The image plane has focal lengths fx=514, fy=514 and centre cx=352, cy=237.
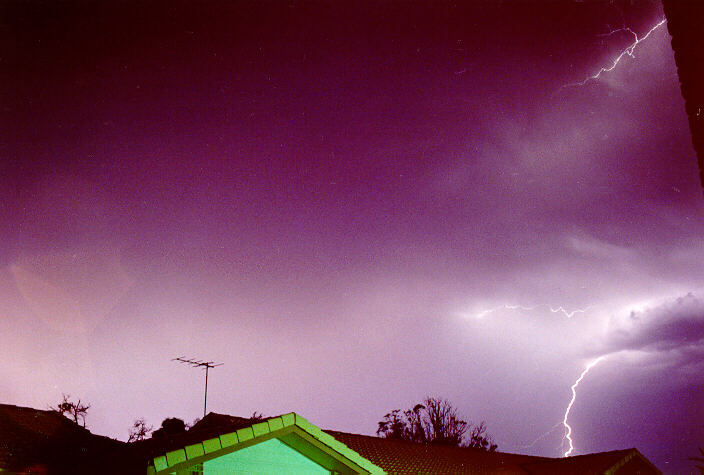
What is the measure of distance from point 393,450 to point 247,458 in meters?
9.98

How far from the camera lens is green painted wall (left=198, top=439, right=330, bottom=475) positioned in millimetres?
11040

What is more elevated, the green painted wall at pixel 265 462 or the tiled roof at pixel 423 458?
the tiled roof at pixel 423 458

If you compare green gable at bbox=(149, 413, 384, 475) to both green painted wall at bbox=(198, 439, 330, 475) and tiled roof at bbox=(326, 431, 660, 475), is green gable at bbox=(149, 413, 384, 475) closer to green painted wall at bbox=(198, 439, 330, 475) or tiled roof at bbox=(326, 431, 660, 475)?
green painted wall at bbox=(198, 439, 330, 475)

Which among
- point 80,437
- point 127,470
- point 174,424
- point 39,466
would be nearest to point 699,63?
point 127,470

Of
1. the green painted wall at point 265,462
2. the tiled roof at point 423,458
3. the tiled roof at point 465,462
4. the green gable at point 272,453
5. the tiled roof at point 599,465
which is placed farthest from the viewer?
the tiled roof at point 599,465

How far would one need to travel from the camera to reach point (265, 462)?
38.2 ft

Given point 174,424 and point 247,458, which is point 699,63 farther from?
point 174,424

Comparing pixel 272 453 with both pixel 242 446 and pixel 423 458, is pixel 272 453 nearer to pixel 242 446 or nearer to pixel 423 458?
pixel 242 446

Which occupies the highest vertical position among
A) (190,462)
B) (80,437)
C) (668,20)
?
(80,437)

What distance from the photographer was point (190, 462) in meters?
10.0

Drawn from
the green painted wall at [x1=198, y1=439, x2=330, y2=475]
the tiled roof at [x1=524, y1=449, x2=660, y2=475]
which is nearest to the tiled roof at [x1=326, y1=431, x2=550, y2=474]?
the tiled roof at [x1=524, y1=449, x2=660, y2=475]

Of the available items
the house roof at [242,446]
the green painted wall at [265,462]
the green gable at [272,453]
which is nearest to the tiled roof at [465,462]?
the house roof at [242,446]

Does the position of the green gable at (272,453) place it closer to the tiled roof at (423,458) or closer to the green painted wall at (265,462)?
the green painted wall at (265,462)

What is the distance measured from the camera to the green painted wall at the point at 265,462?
11040 mm
